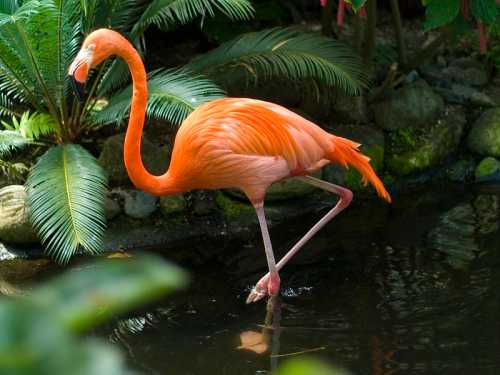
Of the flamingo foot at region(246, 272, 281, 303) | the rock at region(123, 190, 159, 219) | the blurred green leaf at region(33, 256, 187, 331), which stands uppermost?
the blurred green leaf at region(33, 256, 187, 331)

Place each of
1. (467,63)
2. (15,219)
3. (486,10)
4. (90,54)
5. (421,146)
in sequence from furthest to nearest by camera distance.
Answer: (467,63)
(421,146)
(15,219)
(486,10)
(90,54)

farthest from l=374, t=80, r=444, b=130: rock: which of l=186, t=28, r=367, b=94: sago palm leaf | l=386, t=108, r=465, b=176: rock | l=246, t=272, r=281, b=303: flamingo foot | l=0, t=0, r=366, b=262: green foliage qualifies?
l=246, t=272, r=281, b=303: flamingo foot

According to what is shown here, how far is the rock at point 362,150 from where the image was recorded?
650 cm

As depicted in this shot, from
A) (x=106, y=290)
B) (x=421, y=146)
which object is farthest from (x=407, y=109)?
(x=106, y=290)

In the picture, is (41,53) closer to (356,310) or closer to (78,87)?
(78,87)

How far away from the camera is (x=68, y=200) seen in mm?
5238

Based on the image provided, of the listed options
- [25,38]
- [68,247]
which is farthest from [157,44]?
[68,247]

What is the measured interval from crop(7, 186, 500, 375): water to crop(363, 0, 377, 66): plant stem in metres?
1.85

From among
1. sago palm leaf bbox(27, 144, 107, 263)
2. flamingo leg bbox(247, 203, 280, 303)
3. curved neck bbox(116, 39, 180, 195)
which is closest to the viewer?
curved neck bbox(116, 39, 180, 195)

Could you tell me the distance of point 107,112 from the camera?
571 cm

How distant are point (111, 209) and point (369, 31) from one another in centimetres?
286

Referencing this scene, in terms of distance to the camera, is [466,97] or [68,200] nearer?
[68,200]

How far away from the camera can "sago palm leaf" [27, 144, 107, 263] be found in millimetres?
5027

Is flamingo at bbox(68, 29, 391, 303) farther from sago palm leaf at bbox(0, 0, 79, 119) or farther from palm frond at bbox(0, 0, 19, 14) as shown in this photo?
palm frond at bbox(0, 0, 19, 14)
